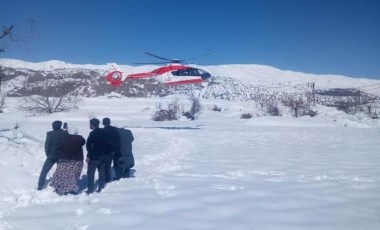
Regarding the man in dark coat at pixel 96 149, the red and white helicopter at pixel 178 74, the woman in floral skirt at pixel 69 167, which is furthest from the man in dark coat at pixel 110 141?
the red and white helicopter at pixel 178 74

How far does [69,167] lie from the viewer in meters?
7.91

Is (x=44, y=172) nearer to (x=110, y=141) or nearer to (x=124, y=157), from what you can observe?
(x=110, y=141)

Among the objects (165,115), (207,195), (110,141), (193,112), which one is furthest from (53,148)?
(193,112)

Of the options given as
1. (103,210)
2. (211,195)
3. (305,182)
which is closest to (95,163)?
(103,210)

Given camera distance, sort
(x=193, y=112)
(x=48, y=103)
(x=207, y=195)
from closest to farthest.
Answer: (x=207, y=195) → (x=193, y=112) → (x=48, y=103)

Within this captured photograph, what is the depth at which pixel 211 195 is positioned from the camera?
7059mm

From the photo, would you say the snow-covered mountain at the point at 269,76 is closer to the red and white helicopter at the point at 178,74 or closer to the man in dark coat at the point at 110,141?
the red and white helicopter at the point at 178,74

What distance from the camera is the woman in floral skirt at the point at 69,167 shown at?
769 cm

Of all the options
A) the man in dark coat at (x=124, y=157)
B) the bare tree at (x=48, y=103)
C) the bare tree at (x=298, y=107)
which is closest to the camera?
the man in dark coat at (x=124, y=157)

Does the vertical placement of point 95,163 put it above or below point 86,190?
above

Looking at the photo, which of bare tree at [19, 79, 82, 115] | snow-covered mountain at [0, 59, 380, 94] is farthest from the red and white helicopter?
snow-covered mountain at [0, 59, 380, 94]

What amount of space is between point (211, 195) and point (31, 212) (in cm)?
317

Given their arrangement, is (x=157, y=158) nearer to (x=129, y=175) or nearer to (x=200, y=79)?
(x=129, y=175)

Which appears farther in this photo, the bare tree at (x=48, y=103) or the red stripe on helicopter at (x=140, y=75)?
the bare tree at (x=48, y=103)
